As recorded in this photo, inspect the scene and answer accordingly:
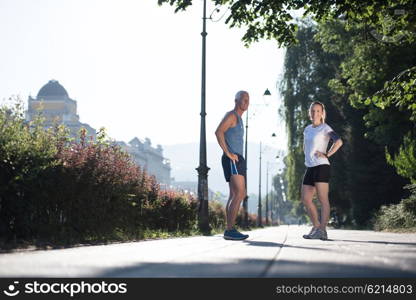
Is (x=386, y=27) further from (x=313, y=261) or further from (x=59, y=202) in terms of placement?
(x=313, y=261)

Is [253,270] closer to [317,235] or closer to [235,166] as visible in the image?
[235,166]

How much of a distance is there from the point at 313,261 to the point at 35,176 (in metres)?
5.52

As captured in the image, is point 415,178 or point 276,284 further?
point 415,178

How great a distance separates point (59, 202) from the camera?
10.9 m

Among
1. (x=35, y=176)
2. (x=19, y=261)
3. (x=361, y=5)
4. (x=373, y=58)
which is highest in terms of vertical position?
(x=373, y=58)

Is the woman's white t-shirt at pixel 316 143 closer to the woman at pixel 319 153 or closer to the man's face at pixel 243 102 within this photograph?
the woman at pixel 319 153

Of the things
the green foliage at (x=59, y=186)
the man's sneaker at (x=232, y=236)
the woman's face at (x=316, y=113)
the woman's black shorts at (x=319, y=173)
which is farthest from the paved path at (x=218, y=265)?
the woman's face at (x=316, y=113)

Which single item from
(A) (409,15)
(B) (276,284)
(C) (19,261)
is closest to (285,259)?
(B) (276,284)

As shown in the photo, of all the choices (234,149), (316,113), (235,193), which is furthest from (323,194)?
(234,149)

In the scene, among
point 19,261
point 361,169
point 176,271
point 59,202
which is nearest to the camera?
point 176,271

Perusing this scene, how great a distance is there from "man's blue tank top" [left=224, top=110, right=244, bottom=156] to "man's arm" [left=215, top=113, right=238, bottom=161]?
65mm

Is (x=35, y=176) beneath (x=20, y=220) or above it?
above

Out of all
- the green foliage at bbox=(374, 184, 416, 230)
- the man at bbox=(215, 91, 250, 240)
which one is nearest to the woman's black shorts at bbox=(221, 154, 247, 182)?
the man at bbox=(215, 91, 250, 240)

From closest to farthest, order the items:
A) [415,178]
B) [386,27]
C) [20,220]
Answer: [20,220], [386,27], [415,178]
